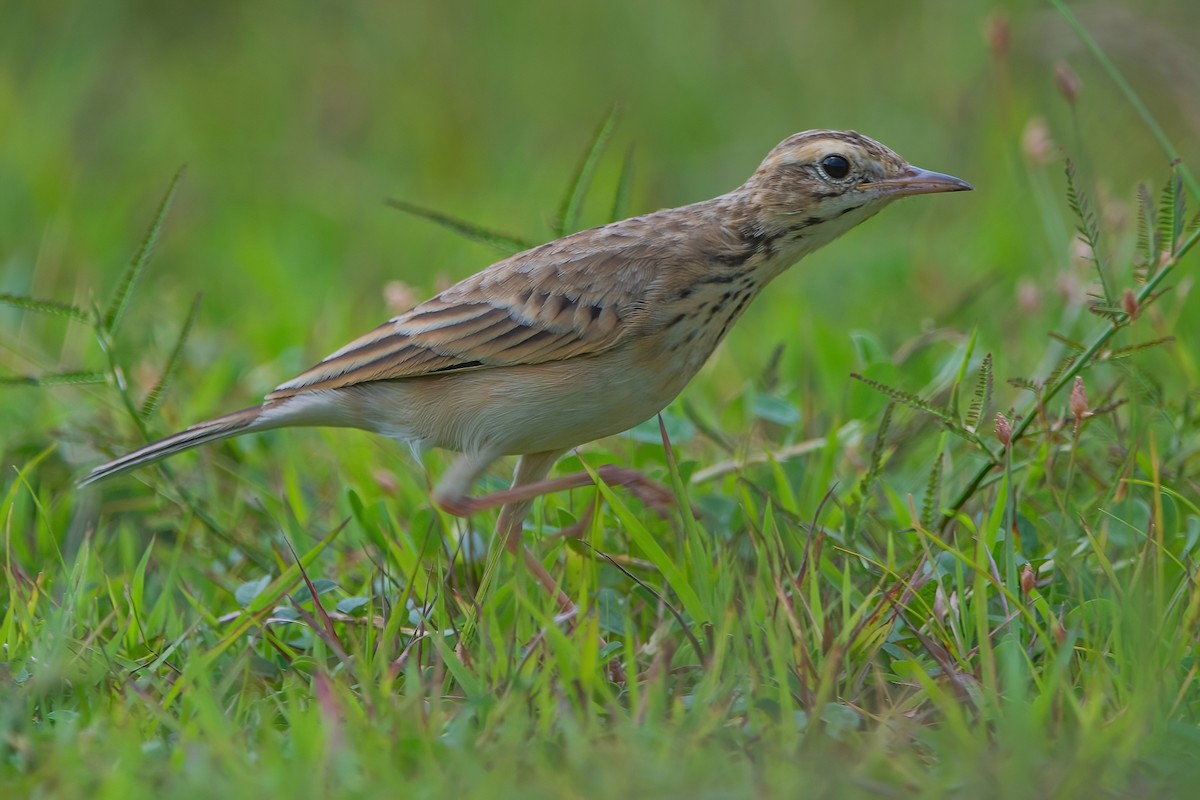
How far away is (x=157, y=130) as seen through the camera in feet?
36.1

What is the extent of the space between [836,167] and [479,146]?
6.50 metres

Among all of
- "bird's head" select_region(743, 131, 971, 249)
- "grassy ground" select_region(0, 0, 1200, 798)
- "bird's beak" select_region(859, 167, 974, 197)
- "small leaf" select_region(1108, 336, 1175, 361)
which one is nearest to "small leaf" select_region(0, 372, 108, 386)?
"grassy ground" select_region(0, 0, 1200, 798)

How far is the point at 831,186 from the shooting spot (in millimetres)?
4715

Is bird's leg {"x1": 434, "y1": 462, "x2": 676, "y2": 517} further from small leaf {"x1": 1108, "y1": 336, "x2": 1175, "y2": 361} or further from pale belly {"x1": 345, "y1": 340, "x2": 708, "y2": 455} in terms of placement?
small leaf {"x1": 1108, "y1": 336, "x2": 1175, "y2": 361}

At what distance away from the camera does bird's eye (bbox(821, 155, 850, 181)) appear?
4.73 meters

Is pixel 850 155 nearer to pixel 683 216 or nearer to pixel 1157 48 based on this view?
pixel 683 216

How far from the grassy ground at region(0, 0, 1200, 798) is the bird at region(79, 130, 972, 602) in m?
0.23

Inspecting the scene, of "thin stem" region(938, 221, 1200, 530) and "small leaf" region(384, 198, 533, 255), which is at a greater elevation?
"small leaf" region(384, 198, 533, 255)

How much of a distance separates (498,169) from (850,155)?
19.0ft

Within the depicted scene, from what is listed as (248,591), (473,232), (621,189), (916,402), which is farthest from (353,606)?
(621,189)

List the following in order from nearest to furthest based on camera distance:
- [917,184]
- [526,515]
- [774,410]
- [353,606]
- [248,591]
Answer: [353,606] → [248,591] → [917,184] → [526,515] → [774,410]

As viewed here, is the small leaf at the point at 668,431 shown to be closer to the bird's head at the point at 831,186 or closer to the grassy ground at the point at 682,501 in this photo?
the grassy ground at the point at 682,501

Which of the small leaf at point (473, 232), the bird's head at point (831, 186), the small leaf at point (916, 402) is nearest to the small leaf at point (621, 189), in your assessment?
the small leaf at point (473, 232)

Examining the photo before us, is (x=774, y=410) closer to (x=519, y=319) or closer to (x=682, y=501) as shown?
(x=519, y=319)
